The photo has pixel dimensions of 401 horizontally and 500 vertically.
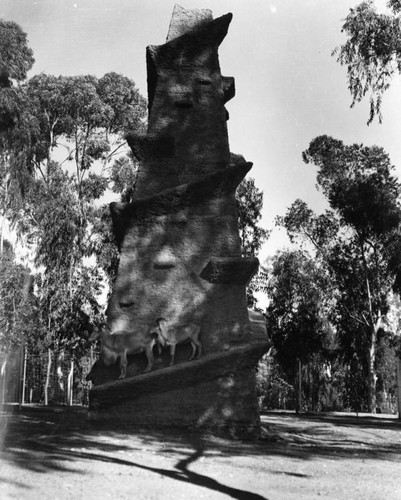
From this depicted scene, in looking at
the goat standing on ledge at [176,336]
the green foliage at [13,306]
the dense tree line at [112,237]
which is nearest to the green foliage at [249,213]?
the dense tree line at [112,237]

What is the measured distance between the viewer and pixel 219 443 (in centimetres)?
696

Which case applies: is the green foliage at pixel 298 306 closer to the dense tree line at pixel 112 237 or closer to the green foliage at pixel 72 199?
the dense tree line at pixel 112 237

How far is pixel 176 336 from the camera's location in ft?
26.6

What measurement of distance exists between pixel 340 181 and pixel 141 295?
18466 millimetres

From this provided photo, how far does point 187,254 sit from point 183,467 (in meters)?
3.80

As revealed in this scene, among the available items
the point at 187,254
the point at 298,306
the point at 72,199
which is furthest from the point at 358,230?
the point at 187,254

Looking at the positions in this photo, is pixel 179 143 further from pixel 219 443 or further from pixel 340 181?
pixel 340 181

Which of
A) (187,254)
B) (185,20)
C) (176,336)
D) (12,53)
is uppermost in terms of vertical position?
(12,53)

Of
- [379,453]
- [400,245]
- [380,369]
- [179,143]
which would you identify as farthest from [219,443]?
[380,369]

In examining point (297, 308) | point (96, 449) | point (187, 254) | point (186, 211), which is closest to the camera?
point (96, 449)

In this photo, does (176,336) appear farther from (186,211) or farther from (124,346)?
(186,211)

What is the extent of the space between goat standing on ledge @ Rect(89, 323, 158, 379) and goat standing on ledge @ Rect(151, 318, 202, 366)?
0.10 metres

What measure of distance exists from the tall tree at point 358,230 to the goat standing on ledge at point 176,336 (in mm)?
16365

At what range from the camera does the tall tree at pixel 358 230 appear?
23984 mm
